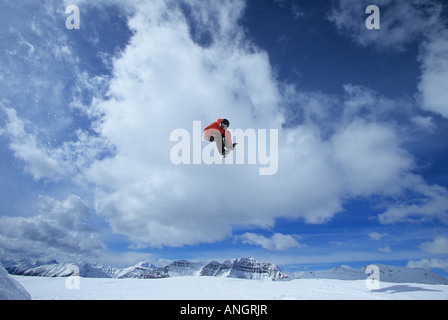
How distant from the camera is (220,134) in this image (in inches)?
569

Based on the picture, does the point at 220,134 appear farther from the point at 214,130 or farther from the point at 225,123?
the point at 225,123

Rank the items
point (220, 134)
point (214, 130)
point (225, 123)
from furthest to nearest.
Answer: point (220, 134)
point (214, 130)
point (225, 123)

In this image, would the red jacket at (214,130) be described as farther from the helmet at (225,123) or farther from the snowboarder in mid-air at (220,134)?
the helmet at (225,123)

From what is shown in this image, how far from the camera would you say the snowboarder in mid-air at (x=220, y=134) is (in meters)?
14.3

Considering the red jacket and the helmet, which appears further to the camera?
the red jacket

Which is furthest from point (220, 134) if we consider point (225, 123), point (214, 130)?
point (225, 123)

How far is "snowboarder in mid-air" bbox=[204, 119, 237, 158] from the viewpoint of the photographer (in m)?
14.3

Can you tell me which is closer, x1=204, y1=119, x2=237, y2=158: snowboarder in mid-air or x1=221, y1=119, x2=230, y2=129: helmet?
x1=221, y1=119, x2=230, y2=129: helmet

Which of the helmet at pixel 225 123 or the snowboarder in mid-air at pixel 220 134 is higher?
the helmet at pixel 225 123

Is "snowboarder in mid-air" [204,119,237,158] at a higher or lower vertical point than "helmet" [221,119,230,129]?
lower

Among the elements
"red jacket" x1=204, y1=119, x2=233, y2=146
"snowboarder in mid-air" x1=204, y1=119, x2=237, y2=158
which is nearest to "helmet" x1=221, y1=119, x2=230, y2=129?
"snowboarder in mid-air" x1=204, y1=119, x2=237, y2=158

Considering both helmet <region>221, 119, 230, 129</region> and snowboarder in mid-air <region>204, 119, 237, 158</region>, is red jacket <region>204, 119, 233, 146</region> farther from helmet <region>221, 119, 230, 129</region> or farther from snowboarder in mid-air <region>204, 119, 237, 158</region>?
helmet <region>221, 119, 230, 129</region>

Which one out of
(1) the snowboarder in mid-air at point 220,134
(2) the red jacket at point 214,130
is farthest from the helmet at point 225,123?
(2) the red jacket at point 214,130
